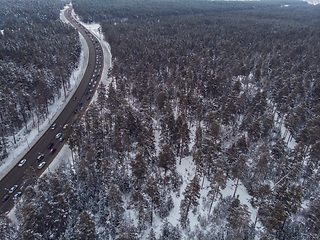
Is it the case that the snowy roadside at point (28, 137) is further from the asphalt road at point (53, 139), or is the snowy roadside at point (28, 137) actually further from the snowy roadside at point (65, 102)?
the asphalt road at point (53, 139)

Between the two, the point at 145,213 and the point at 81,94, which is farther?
the point at 81,94

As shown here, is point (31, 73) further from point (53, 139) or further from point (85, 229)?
point (85, 229)

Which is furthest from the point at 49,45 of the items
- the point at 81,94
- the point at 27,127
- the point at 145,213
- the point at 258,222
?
the point at 258,222

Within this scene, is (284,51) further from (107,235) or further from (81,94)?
(107,235)

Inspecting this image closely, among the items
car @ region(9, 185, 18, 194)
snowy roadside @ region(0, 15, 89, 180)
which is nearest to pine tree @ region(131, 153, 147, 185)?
car @ region(9, 185, 18, 194)

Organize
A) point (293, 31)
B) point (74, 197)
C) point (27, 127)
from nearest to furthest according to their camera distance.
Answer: point (74, 197), point (27, 127), point (293, 31)

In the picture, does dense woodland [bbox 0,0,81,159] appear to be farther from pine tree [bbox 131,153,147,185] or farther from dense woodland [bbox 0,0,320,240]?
pine tree [bbox 131,153,147,185]

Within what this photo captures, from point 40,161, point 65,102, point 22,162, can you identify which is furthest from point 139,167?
point 65,102
